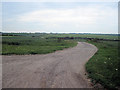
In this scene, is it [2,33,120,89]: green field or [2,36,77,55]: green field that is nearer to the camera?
[2,33,120,89]: green field

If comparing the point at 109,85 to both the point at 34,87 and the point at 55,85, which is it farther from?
the point at 34,87

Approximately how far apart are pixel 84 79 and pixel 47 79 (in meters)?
2.34

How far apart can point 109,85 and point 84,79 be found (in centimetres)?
154

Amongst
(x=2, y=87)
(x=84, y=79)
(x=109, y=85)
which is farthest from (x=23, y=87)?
(x=109, y=85)

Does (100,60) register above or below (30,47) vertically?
below

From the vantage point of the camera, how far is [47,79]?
7.25 m

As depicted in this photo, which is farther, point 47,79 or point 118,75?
point 118,75

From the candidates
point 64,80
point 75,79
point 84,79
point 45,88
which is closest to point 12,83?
point 45,88

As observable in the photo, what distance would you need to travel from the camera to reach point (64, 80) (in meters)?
7.24

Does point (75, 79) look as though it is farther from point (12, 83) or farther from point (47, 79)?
point (12, 83)

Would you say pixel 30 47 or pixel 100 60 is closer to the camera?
pixel 100 60

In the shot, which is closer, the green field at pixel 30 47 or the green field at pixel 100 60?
the green field at pixel 100 60

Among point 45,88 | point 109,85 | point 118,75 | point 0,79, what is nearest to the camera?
point 45,88

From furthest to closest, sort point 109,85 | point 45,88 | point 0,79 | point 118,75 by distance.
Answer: point 118,75 → point 0,79 → point 109,85 → point 45,88
